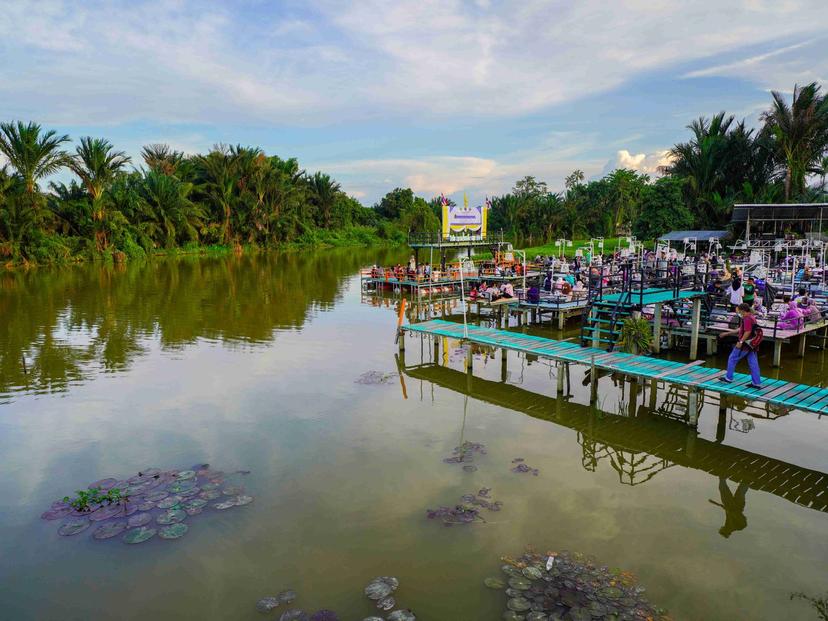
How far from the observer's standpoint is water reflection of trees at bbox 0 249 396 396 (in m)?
18.0

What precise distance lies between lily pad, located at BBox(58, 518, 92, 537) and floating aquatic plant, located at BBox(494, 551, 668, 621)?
605 cm

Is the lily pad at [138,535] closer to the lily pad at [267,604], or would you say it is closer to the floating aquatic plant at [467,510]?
the lily pad at [267,604]

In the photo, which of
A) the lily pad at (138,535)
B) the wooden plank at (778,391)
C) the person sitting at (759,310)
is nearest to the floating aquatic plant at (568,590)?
the lily pad at (138,535)

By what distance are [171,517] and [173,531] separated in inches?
15.9

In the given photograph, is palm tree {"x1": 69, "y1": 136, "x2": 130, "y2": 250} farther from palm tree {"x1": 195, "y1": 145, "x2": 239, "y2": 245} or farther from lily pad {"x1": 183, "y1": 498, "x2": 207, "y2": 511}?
lily pad {"x1": 183, "y1": 498, "x2": 207, "y2": 511}

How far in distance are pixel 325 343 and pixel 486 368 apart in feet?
20.9

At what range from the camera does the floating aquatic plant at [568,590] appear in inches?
263

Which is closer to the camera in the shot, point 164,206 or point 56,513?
point 56,513

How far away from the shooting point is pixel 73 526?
858 cm

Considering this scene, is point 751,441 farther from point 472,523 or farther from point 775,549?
point 472,523

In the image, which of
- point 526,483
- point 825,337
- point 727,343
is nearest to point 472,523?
point 526,483

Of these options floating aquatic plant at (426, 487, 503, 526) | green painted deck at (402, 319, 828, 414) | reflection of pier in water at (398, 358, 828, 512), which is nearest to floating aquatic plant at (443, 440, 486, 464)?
floating aquatic plant at (426, 487, 503, 526)

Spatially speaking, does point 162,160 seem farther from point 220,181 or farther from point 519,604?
point 519,604

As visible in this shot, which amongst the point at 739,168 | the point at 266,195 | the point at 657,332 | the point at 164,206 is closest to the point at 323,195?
the point at 266,195
